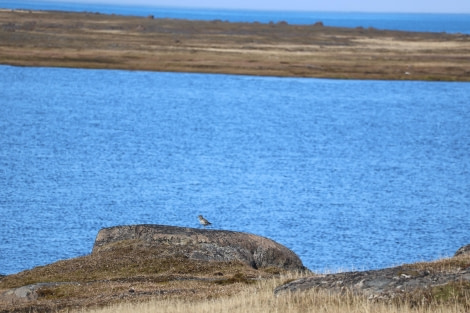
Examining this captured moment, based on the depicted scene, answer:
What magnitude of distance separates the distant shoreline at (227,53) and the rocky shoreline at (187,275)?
7326 cm

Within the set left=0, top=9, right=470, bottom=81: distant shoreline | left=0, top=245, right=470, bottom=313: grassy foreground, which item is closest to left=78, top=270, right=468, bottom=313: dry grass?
left=0, top=245, right=470, bottom=313: grassy foreground

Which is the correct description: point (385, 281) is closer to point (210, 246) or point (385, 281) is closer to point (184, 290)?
point (184, 290)

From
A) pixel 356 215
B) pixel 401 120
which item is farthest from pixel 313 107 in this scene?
pixel 356 215

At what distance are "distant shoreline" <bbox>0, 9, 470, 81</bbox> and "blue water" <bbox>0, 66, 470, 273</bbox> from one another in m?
1.62

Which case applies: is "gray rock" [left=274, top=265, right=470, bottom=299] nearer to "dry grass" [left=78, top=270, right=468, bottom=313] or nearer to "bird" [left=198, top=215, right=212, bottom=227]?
"dry grass" [left=78, top=270, right=468, bottom=313]

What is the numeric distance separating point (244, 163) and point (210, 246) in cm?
3012

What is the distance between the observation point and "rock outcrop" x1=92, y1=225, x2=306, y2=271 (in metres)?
23.5

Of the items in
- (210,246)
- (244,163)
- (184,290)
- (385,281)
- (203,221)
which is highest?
(244,163)

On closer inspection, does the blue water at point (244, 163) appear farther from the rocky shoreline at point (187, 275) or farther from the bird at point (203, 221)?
the rocky shoreline at point (187, 275)

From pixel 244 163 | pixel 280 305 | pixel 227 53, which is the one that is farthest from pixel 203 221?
pixel 227 53

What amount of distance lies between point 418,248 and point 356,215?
581 centimetres

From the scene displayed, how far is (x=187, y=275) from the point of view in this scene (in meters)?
21.8

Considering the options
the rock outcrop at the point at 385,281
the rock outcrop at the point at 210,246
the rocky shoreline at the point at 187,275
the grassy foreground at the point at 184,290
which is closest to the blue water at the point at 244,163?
the rock outcrop at the point at 210,246

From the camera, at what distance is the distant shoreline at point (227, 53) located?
98.2 meters
